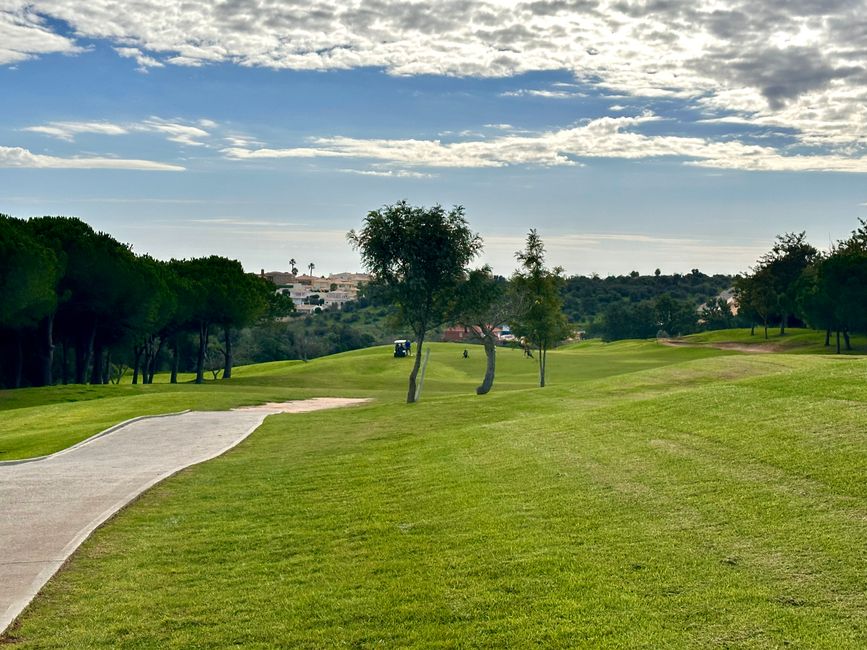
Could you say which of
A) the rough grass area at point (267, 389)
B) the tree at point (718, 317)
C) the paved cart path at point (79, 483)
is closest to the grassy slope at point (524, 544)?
the paved cart path at point (79, 483)

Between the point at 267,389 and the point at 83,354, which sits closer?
the point at 267,389

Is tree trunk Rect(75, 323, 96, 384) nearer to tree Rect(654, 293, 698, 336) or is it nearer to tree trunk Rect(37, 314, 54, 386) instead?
tree trunk Rect(37, 314, 54, 386)


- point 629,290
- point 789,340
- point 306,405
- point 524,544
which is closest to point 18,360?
point 306,405

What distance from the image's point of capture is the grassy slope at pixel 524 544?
26.2 ft

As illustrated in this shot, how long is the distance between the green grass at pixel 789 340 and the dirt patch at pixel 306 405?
141ft

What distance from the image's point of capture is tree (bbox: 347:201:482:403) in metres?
34.2

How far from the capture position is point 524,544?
1029 centimetres

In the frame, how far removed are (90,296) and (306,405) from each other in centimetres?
2465

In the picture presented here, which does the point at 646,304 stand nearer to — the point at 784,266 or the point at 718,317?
the point at 718,317

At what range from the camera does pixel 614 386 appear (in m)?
33.0

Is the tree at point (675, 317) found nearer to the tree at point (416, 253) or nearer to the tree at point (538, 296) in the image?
the tree at point (538, 296)

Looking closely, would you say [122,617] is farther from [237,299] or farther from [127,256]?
[237,299]

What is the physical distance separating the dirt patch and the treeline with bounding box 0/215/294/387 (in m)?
18.2

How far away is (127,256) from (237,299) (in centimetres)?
985
